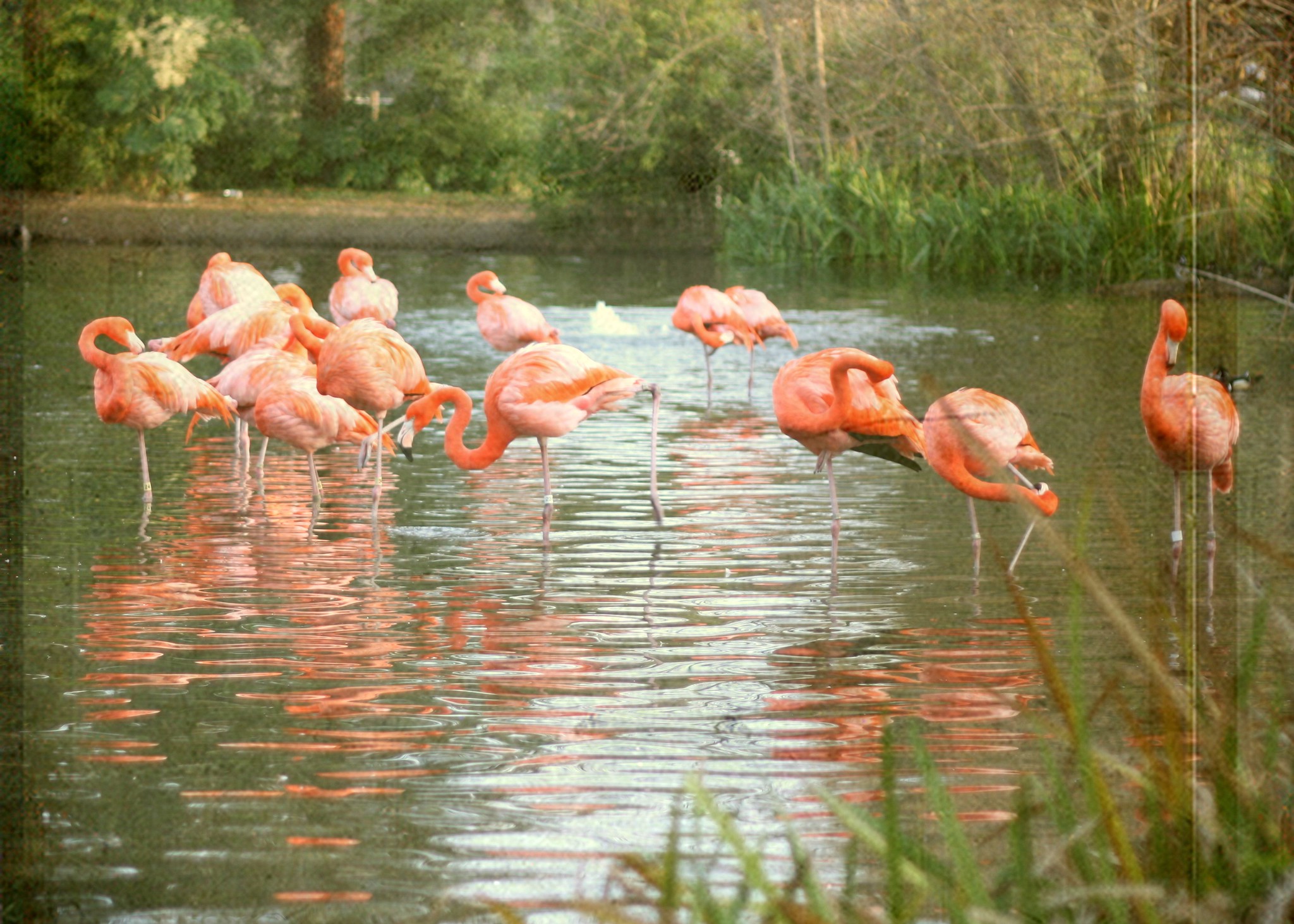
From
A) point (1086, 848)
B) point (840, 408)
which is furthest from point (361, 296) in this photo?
point (1086, 848)

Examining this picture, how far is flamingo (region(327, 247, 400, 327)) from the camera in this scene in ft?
29.4

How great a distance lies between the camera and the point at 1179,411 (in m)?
4.71

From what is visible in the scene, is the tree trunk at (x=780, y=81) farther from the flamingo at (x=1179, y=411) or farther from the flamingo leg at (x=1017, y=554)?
the flamingo at (x=1179, y=411)

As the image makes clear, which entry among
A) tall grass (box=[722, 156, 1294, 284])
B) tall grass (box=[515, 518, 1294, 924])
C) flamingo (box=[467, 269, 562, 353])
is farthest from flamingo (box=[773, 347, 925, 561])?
tall grass (box=[722, 156, 1294, 284])

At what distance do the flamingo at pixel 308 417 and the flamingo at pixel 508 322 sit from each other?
259 cm

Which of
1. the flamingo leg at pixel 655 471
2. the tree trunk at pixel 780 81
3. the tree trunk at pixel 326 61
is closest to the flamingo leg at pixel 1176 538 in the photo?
the flamingo leg at pixel 655 471

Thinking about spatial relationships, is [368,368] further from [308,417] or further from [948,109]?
[948,109]

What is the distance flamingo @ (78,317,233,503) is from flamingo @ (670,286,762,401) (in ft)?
11.0

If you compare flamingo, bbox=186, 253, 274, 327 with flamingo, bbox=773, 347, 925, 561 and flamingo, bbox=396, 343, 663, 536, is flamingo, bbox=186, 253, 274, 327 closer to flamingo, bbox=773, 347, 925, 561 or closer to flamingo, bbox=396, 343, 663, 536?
flamingo, bbox=396, 343, 663, 536

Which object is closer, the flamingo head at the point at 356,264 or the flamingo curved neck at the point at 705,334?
the flamingo head at the point at 356,264

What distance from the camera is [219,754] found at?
11.1ft

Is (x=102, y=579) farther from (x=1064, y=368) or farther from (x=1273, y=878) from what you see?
(x=1064, y=368)

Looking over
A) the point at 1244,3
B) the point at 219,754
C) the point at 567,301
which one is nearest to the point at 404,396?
the point at 219,754

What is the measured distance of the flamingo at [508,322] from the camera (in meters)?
8.92
